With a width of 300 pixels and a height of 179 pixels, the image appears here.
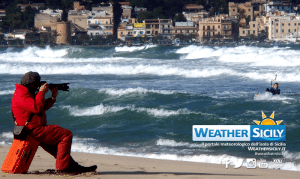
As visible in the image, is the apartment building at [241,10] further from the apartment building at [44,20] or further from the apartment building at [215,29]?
the apartment building at [44,20]

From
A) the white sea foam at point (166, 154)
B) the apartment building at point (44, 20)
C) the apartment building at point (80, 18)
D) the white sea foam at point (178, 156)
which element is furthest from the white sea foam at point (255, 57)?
the apartment building at point (44, 20)

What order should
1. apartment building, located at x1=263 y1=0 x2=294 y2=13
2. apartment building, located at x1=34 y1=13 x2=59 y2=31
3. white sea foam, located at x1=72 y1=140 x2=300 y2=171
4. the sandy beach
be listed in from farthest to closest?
apartment building, located at x1=263 y1=0 x2=294 y2=13, apartment building, located at x1=34 y1=13 x2=59 y2=31, white sea foam, located at x1=72 y1=140 x2=300 y2=171, the sandy beach

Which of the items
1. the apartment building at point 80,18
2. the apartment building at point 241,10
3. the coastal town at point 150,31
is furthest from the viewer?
the apartment building at point 241,10

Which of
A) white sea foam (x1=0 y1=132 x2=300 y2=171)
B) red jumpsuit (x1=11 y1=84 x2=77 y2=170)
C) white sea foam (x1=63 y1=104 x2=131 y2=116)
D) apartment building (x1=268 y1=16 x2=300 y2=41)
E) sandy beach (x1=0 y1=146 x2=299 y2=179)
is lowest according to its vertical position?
apartment building (x1=268 y1=16 x2=300 y2=41)

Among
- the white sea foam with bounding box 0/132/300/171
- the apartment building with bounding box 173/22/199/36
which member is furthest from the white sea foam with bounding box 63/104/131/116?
the apartment building with bounding box 173/22/199/36

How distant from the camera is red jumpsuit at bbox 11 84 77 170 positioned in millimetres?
3873

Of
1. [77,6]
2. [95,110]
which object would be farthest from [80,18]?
[95,110]

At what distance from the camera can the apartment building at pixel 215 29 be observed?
9494 centimetres

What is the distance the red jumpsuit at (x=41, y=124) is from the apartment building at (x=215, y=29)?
92200mm

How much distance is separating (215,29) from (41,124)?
9379cm

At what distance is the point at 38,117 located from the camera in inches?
158

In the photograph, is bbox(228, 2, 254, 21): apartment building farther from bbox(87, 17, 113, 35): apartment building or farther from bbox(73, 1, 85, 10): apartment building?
bbox(73, 1, 85, 10): apartment building

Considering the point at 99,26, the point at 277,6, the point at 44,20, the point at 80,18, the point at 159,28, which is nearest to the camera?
the point at 159,28

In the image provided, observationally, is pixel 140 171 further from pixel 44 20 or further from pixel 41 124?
pixel 44 20
